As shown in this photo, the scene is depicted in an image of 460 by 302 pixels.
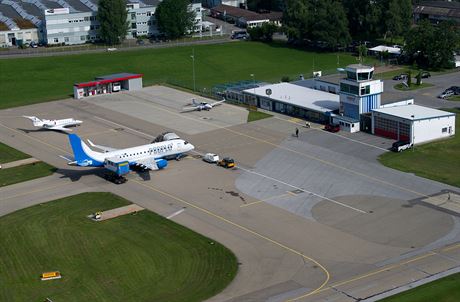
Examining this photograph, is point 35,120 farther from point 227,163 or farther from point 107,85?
point 227,163

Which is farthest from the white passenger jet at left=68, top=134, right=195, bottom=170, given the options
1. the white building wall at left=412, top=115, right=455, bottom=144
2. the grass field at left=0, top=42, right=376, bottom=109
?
the grass field at left=0, top=42, right=376, bottom=109

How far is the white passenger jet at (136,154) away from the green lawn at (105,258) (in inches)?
351

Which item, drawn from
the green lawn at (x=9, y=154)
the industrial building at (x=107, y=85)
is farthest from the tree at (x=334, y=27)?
the green lawn at (x=9, y=154)

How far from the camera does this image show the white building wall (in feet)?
391

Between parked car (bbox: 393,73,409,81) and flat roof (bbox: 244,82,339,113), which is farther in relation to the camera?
parked car (bbox: 393,73,409,81)

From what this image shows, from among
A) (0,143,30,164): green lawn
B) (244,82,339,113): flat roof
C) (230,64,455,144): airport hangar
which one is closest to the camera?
(0,143,30,164): green lawn

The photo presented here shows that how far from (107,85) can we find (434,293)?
106 metres

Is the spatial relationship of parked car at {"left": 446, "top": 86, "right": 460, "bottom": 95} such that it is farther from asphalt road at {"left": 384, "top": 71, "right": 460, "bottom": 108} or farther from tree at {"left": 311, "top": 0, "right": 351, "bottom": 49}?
tree at {"left": 311, "top": 0, "right": 351, "bottom": 49}

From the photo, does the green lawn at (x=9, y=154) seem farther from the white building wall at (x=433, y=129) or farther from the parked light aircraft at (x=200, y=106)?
the white building wall at (x=433, y=129)

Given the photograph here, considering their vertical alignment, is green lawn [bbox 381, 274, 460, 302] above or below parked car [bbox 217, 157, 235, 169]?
below

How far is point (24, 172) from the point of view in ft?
364

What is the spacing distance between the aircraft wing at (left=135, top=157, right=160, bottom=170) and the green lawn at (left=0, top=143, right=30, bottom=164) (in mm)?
23063

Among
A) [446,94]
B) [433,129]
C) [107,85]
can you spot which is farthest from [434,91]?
[107,85]

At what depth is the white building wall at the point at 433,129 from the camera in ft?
391
